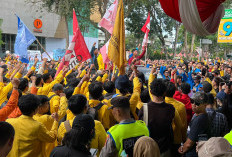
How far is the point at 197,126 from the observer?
322 cm

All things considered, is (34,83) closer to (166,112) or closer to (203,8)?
(166,112)

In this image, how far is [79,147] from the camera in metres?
2.27

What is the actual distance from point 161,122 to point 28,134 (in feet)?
5.38

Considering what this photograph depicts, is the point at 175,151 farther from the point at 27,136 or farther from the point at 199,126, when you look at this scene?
the point at 27,136

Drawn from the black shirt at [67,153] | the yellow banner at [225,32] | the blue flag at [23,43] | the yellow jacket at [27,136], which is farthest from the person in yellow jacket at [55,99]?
the yellow banner at [225,32]

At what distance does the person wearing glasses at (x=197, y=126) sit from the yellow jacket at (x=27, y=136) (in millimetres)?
1713

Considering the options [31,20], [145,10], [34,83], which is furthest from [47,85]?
[31,20]

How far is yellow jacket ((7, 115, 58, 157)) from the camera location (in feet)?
9.51

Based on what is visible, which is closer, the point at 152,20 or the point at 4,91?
the point at 4,91

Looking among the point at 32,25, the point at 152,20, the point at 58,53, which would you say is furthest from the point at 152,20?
the point at 32,25

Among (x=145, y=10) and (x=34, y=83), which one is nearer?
(x=34, y=83)

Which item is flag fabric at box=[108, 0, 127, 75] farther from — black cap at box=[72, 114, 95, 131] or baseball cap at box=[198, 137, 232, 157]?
baseball cap at box=[198, 137, 232, 157]

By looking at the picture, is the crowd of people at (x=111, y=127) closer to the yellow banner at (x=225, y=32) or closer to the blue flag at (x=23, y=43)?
the blue flag at (x=23, y=43)

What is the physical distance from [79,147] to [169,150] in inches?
65.3
